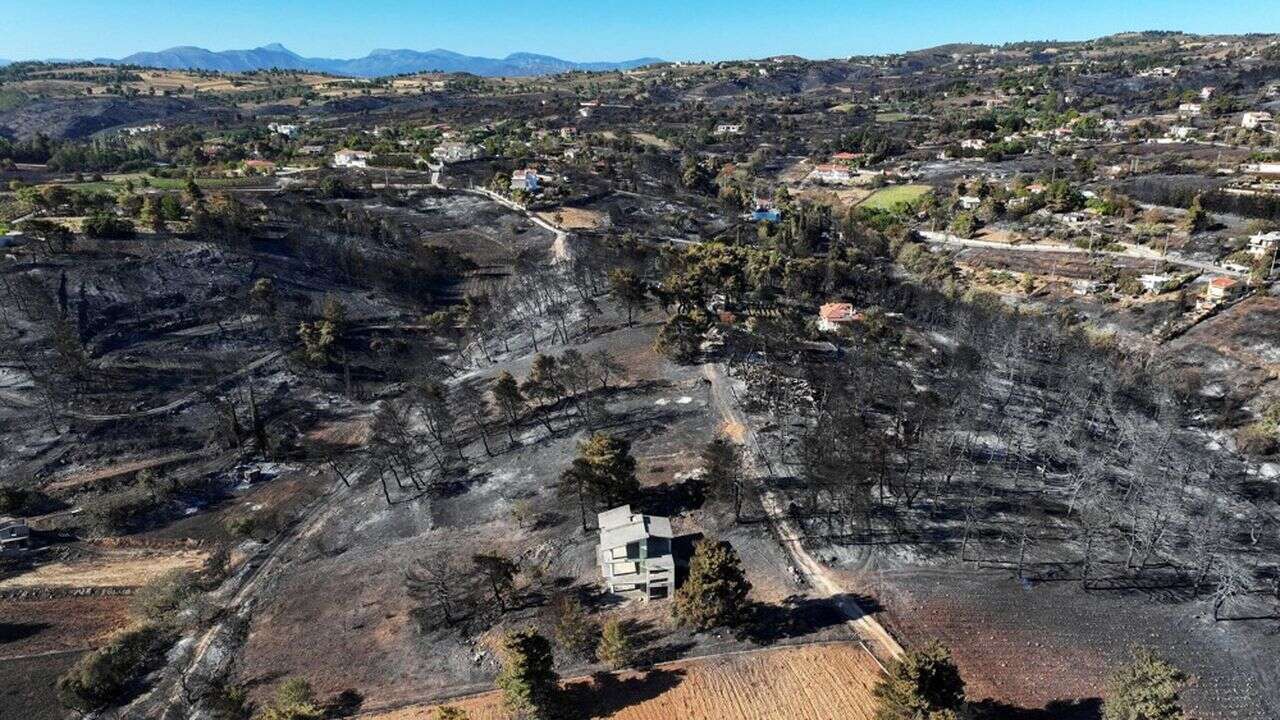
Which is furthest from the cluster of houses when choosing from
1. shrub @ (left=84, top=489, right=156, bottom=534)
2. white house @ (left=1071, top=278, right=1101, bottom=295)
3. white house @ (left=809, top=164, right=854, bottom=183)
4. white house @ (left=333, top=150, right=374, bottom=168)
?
shrub @ (left=84, top=489, right=156, bottom=534)

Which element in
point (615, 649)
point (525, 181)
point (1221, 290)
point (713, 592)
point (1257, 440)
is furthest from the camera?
point (525, 181)

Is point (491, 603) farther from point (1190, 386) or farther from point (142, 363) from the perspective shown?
point (1190, 386)

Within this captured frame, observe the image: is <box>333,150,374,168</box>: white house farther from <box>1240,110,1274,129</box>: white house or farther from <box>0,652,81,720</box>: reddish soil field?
<box>1240,110,1274,129</box>: white house

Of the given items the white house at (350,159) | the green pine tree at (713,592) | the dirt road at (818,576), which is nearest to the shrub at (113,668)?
the green pine tree at (713,592)

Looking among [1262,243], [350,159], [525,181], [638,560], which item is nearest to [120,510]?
[638,560]

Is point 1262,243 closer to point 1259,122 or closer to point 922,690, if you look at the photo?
point 922,690

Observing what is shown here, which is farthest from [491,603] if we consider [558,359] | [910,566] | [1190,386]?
[1190,386]
